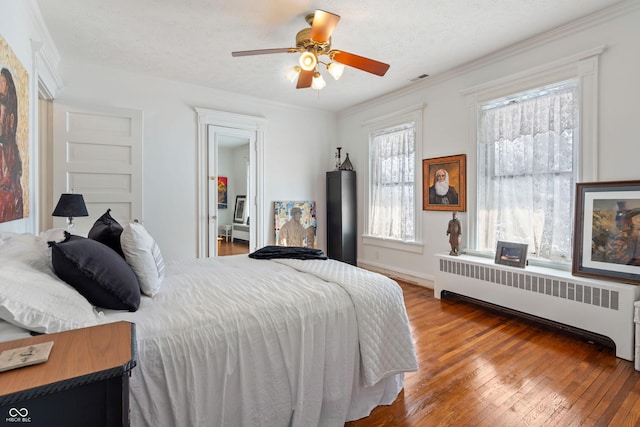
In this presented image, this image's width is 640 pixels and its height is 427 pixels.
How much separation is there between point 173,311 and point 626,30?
3854 mm

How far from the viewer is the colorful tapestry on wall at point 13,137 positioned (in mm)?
1826

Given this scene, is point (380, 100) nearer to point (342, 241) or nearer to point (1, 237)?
point (342, 241)

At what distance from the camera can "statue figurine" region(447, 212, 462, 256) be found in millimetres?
3658

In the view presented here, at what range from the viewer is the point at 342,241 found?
5156 mm

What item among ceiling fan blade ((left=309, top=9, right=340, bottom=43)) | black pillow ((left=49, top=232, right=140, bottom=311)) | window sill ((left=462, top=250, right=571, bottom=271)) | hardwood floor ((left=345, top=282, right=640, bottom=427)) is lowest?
hardwood floor ((left=345, top=282, right=640, bottom=427))

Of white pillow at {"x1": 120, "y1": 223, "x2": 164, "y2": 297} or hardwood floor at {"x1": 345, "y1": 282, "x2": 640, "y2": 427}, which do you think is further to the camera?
hardwood floor at {"x1": 345, "y1": 282, "x2": 640, "y2": 427}

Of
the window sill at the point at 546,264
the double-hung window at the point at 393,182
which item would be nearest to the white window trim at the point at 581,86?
the window sill at the point at 546,264

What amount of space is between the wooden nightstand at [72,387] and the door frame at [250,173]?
357 centimetres

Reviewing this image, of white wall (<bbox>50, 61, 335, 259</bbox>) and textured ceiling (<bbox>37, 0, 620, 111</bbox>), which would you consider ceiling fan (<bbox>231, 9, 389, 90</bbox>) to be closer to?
textured ceiling (<bbox>37, 0, 620, 111</bbox>)

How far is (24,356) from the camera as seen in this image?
0.78 m

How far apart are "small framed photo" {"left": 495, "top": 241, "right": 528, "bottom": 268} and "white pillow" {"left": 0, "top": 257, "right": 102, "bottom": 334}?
3349 millimetres

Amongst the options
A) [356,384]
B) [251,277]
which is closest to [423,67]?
[251,277]

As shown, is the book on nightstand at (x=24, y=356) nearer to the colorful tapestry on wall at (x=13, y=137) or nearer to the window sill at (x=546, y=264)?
the colorful tapestry on wall at (x=13, y=137)

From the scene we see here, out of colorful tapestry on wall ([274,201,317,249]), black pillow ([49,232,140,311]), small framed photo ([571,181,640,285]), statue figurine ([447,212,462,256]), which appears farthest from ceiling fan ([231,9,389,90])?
colorful tapestry on wall ([274,201,317,249])
